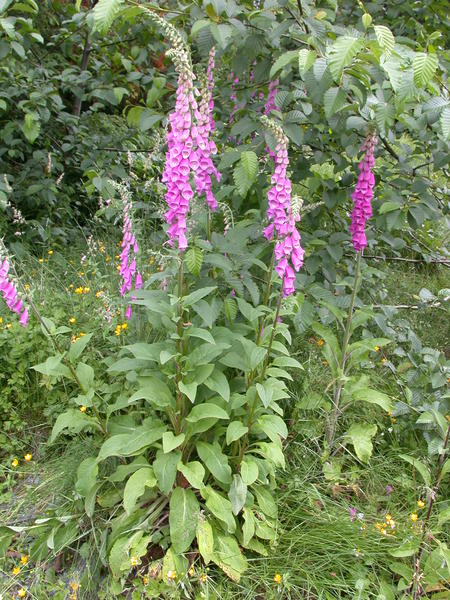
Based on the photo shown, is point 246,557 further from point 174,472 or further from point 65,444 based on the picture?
point 65,444

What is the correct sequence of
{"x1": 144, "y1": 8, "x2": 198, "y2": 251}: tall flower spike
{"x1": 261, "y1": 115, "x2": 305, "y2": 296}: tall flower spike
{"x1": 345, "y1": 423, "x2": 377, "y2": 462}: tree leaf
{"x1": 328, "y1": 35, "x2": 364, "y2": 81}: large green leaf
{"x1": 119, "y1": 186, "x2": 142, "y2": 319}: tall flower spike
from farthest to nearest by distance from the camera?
{"x1": 345, "y1": 423, "x2": 377, "y2": 462}: tree leaf
{"x1": 119, "y1": 186, "x2": 142, "y2": 319}: tall flower spike
{"x1": 261, "y1": 115, "x2": 305, "y2": 296}: tall flower spike
{"x1": 144, "y1": 8, "x2": 198, "y2": 251}: tall flower spike
{"x1": 328, "y1": 35, "x2": 364, "y2": 81}: large green leaf

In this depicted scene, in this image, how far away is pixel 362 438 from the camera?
2.94 m

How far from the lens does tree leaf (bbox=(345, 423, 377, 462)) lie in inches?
112

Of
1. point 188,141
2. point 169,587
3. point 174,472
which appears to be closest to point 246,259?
point 188,141

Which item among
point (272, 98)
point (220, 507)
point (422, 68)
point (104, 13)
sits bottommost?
point (220, 507)

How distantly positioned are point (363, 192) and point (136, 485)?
1943 mm

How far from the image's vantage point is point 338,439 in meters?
2.99

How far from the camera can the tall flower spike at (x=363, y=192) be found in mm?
2686

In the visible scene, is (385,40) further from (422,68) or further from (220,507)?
(220,507)

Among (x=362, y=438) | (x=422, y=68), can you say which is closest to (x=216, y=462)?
(x=362, y=438)

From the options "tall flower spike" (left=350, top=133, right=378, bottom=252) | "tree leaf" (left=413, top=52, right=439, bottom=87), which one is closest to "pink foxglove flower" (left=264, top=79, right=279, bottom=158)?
"tall flower spike" (left=350, top=133, right=378, bottom=252)

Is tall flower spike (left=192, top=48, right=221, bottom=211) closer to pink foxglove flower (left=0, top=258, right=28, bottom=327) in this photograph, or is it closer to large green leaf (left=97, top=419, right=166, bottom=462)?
pink foxglove flower (left=0, top=258, right=28, bottom=327)

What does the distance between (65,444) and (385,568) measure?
1952mm

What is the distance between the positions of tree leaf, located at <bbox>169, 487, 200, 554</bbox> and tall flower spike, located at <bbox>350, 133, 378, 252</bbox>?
1.68 meters
